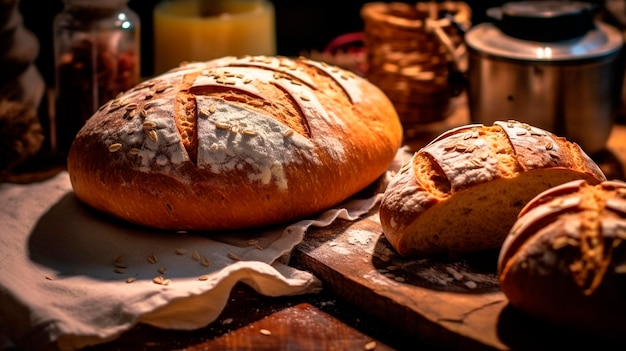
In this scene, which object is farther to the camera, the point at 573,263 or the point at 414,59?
the point at 414,59

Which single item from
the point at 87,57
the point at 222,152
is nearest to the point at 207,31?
the point at 87,57

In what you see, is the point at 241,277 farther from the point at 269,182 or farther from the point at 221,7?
the point at 221,7

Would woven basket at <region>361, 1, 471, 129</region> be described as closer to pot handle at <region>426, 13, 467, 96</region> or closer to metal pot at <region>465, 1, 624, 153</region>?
pot handle at <region>426, 13, 467, 96</region>

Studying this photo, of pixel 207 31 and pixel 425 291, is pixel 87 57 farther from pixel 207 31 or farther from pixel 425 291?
pixel 425 291

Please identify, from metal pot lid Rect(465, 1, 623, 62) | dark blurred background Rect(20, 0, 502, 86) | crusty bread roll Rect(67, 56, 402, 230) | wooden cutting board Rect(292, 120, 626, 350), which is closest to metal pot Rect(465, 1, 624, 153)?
metal pot lid Rect(465, 1, 623, 62)

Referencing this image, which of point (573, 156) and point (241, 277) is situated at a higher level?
point (573, 156)

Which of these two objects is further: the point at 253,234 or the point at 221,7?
the point at 221,7

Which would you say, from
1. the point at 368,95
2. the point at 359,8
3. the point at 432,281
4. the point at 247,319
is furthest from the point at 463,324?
the point at 359,8

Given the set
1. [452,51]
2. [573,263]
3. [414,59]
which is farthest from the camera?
[414,59]
